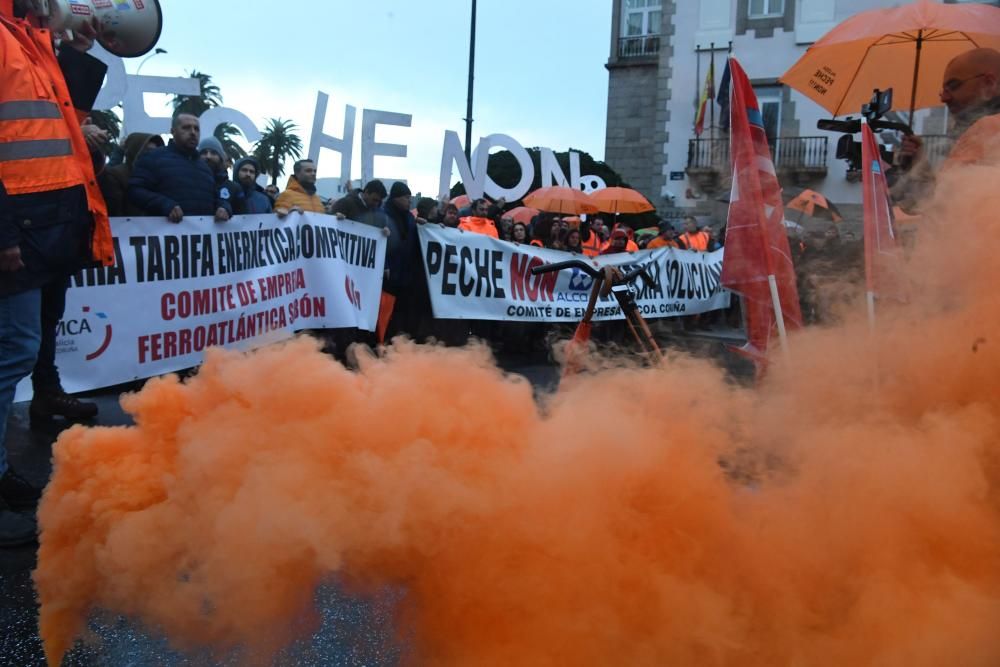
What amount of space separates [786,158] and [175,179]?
20009 mm

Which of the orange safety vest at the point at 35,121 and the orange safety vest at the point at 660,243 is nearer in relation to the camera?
the orange safety vest at the point at 35,121

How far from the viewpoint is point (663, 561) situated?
1.77 m

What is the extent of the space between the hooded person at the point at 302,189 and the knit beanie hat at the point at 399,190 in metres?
0.65

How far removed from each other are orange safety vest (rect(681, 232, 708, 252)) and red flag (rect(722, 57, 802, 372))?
7712 mm

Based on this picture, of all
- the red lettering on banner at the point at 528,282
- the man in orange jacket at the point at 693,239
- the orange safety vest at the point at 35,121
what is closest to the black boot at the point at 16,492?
the orange safety vest at the point at 35,121

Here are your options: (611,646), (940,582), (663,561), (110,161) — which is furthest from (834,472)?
(110,161)

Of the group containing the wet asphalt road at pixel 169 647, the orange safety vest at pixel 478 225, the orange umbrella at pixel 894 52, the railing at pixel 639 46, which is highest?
the railing at pixel 639 46

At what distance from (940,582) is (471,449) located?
1096 mm

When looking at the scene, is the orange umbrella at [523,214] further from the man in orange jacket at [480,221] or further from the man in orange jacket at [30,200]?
the man in orange jacket at [30,200]

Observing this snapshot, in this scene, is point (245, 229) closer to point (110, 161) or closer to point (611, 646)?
point (110, 161)

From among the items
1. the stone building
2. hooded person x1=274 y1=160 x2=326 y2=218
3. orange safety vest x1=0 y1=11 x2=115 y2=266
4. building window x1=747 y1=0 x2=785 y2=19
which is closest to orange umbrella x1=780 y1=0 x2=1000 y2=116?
hooded person x1=274 y1=160 x2=326 y2=218

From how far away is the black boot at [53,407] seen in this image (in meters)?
4.31

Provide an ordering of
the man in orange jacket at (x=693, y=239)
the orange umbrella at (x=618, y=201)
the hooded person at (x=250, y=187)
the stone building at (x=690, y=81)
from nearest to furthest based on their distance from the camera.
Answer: the hooded person at (x=250, y=187)
the man in orange jacket at (x=693, y=239)
the orange umbrella at (x=618, y=201)
the stone building at (x=690, y=81)

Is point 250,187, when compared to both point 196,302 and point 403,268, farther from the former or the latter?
point 196,302
